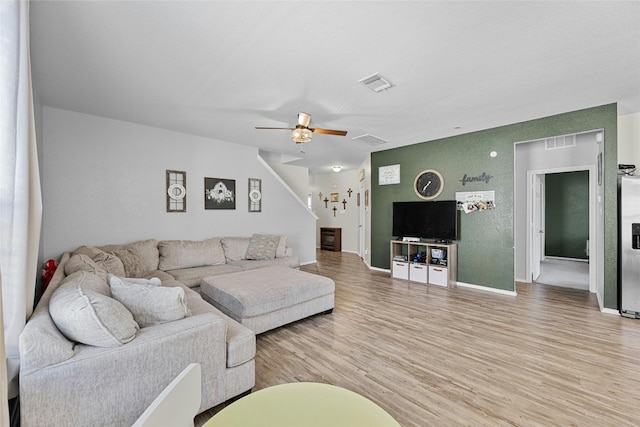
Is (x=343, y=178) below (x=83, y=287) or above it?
above

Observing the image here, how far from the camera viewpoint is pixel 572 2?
177 cm

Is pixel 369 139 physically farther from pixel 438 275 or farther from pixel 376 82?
pixel 438 275

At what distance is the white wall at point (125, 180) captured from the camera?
3.54 meters

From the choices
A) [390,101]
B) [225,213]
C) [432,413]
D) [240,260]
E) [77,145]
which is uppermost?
[390,101]

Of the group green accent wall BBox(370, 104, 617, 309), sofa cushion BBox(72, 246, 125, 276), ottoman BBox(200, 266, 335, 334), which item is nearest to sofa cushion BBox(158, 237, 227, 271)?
sofa cushion BBox(72, 246, 125, 276)

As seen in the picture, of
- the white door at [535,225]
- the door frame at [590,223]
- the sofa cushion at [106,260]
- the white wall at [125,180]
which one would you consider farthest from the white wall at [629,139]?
the sofa cushion at [106,260]

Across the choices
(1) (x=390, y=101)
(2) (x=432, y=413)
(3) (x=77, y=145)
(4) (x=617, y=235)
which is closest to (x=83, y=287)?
(2) (x=432, y=413)

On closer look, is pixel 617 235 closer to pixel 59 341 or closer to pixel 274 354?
pixel 274 354

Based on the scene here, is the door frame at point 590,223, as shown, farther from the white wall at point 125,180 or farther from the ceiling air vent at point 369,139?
the white wall at point 125,180

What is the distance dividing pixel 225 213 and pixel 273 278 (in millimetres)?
2362

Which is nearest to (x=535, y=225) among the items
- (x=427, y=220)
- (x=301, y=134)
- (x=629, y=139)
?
(x=629, y=139)

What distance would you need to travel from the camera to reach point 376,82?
2.79 metres

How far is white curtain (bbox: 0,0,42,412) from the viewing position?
4.55ft

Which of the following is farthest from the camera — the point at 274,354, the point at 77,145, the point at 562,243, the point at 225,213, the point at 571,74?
the point at 562,243
